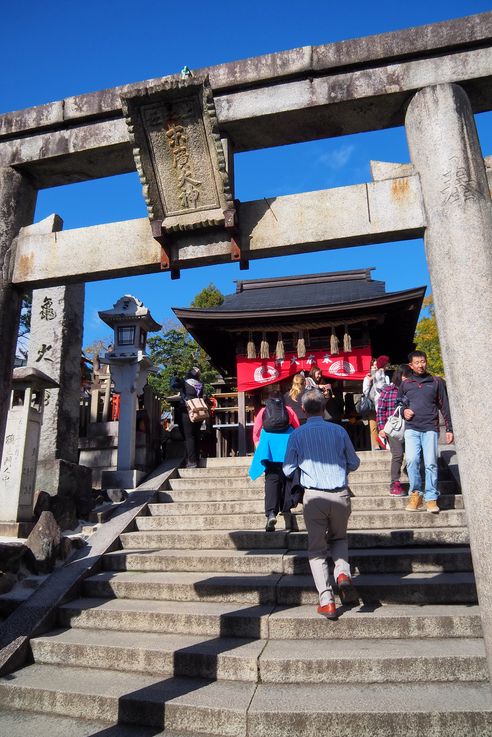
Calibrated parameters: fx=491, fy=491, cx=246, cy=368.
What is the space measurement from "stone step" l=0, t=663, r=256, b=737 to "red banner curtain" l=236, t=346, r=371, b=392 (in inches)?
354

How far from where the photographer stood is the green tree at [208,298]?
87.5ft

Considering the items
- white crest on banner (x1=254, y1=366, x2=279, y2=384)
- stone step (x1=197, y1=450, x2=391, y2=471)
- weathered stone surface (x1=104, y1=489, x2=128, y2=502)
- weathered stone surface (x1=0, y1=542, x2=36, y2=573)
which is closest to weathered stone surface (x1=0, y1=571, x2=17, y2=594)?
weathered stone surface (x1=0, y1=542, x2=36, y2=573)

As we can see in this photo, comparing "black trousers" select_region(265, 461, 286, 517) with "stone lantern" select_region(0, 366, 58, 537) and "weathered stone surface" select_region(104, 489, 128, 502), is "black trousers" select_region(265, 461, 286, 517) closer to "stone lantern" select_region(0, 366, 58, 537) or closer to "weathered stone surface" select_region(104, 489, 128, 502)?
"weathered stone surface" select_region(104, 489, 128, 502)

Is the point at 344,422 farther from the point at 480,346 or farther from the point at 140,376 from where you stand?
the point at 480,346

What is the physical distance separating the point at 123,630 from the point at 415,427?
376cm

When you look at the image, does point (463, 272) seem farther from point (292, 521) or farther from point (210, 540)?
point (210, 540)

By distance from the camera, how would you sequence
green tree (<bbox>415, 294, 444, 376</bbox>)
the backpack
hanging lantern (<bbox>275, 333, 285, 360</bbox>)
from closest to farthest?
the backpack, hanging lantern (<bbox>275, 333, 285, 360</bbox>), green tree (<bbox>415, 294, 444, 376</bbox>)

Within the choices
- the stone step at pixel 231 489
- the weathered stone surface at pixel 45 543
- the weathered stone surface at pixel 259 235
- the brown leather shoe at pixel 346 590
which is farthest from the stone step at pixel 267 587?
the weathered stone surface at pixel 259 235

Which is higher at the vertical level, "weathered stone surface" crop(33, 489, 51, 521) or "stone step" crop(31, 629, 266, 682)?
"weathered stone surface" crop(33, 489, 51, 521)

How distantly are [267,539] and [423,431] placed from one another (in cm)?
219

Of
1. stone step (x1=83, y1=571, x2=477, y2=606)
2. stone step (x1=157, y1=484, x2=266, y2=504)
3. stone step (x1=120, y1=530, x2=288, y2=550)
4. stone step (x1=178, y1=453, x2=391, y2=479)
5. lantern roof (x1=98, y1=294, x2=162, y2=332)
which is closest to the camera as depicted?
stone step (x1=83, y1=571, x2=477, y2=606)

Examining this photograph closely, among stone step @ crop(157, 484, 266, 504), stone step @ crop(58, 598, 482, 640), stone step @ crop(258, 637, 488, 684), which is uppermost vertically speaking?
stone step @ crop(157, 484, 266, 504)

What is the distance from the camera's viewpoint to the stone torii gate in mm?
3166

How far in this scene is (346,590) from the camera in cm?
393
